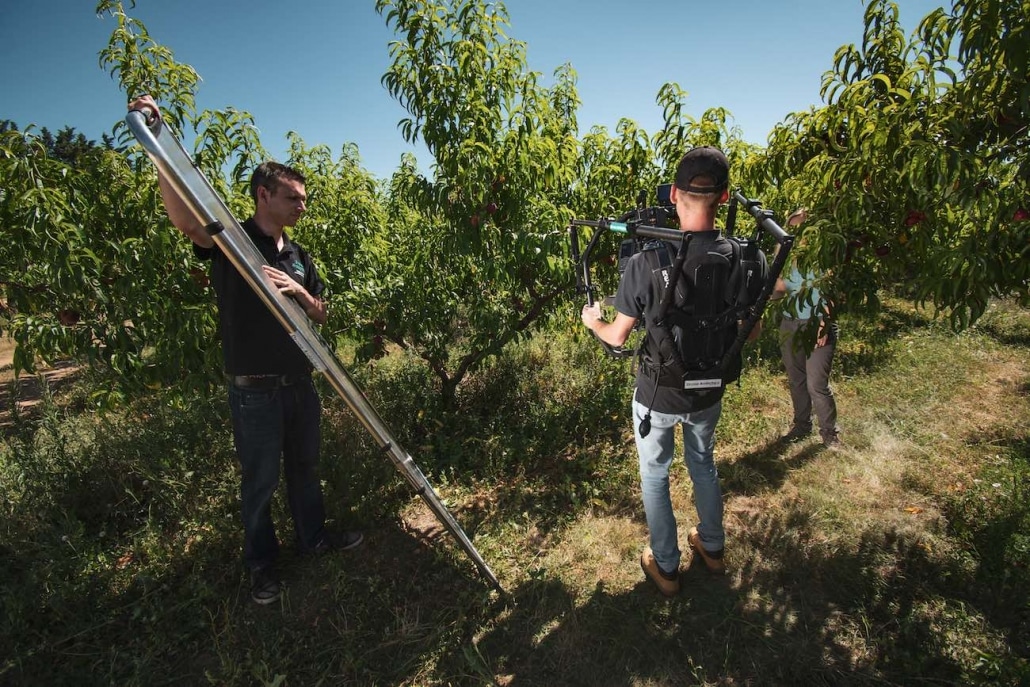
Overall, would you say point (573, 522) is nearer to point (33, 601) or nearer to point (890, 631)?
point (890, 631)

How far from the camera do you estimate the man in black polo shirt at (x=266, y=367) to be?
2.39 m

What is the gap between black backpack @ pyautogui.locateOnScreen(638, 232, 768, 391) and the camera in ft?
6.70

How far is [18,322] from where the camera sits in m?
2.64

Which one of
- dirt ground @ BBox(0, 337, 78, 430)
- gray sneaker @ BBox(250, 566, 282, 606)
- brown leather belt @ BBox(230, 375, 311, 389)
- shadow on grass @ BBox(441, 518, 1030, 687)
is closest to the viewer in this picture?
shadow on grass @ BBox(441, 518, 1030, 687)

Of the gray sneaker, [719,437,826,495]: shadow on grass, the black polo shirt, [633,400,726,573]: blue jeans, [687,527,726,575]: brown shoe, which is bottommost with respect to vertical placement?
[719,437,826,495]: shadow on grass

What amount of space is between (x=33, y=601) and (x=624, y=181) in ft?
16.0

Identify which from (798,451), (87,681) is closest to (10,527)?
(87,681)

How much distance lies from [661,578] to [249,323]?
2.52 metres

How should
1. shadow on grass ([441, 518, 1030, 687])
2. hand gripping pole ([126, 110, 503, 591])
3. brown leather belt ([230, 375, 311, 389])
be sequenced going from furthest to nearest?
1. brown leather belt ([230, 375, 311, 389])
2. shadow on grass ([441, 518, 1030, 687])
3. hand gripping pole ([126, 110, 503, 591])

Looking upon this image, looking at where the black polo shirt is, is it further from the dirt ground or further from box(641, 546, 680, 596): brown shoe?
the dirt ground

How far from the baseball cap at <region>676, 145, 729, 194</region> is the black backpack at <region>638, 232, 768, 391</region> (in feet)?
0.68

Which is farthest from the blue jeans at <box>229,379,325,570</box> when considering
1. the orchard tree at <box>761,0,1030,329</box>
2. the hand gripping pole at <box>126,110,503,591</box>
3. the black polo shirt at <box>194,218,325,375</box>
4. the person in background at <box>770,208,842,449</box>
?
the person in background at <box>770,208,842,449</box>

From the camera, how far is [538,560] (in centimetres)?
302

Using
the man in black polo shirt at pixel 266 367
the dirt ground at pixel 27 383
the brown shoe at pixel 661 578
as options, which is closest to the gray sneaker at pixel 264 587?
the man in black polo shirt at pixel 266 367
